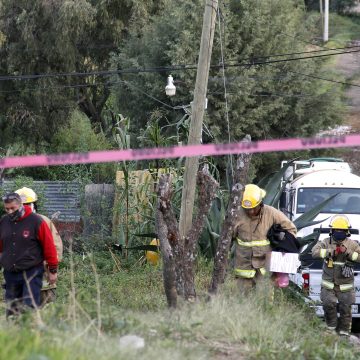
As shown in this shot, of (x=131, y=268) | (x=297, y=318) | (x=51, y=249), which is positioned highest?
(x=51, y=249)

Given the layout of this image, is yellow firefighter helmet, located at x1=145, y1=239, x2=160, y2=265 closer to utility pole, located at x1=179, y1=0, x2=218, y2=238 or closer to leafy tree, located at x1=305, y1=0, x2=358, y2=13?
utility pole, located at x1=179, y1=0, x2=218, y2=238

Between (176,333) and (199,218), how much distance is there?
138 inches

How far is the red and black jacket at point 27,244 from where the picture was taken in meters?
8.66

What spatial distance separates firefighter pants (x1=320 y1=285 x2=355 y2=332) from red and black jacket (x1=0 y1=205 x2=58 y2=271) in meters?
4.33

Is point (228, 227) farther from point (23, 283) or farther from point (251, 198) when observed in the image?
point (23, 283)

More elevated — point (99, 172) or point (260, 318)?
point (260, 318)

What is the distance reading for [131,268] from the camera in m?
15.9

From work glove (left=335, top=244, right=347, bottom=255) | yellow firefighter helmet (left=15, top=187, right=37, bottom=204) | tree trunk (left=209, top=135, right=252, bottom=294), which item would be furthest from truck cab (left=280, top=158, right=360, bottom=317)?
yellow firefighter helmet (left=15, top=187, right=37, bottom=204)

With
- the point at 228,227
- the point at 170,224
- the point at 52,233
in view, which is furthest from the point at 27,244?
the point at 228,227

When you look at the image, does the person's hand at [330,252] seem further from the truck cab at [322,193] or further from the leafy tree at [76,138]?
the leafy tree at [76,138]

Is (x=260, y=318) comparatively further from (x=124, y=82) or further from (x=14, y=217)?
(x=124, y=82)

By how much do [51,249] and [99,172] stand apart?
15.3 metres

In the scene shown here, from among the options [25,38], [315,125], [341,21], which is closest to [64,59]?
[25,38]

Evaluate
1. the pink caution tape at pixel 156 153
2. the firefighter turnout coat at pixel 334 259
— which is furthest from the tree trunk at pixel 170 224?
the firefighter turnout coat at pixel 334 259
